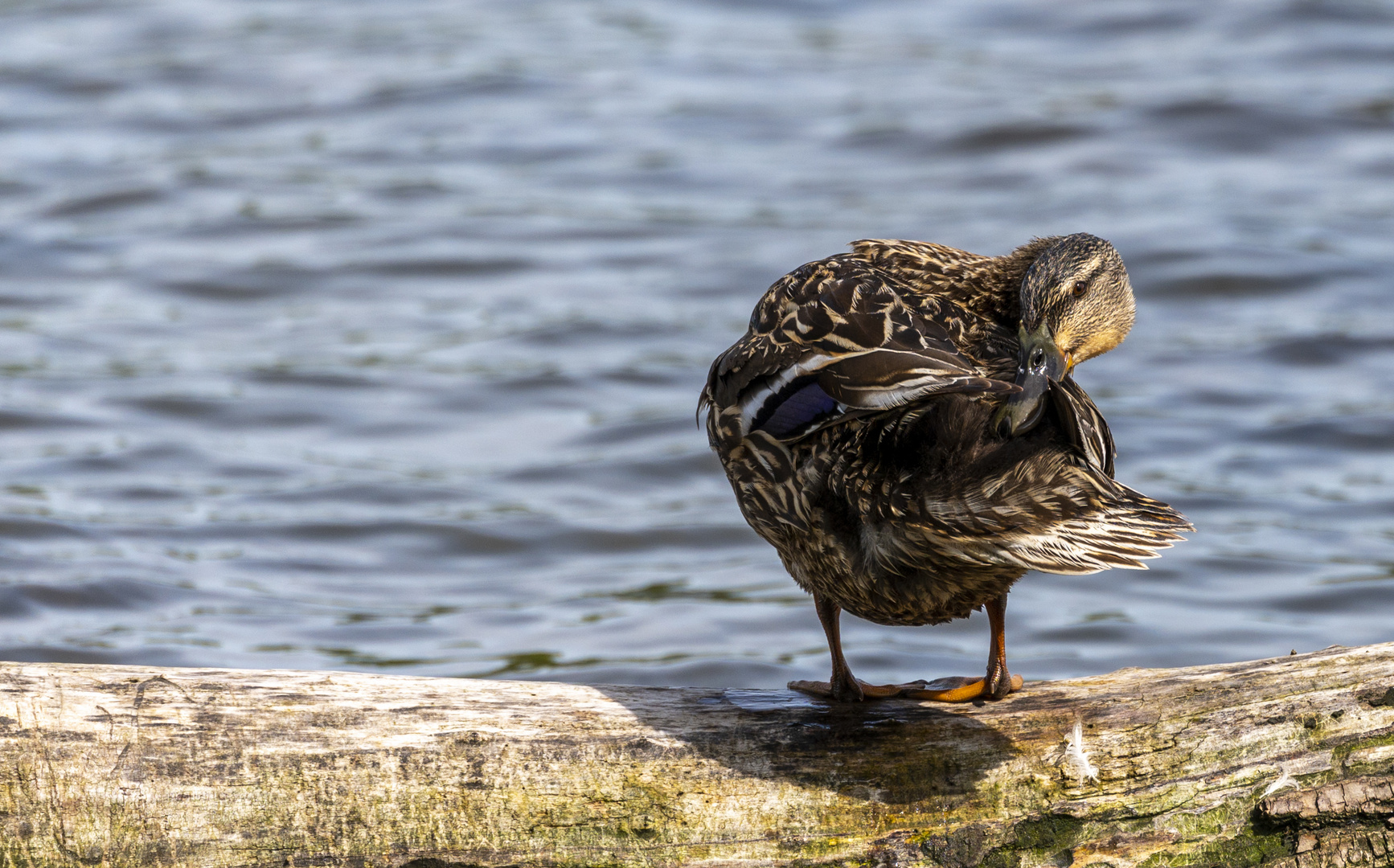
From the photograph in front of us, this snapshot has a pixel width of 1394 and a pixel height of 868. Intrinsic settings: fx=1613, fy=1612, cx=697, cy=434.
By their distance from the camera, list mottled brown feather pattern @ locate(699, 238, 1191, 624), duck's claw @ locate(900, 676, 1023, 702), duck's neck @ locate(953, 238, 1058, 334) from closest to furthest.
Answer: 1. mottled brown feather pattern @ locate(699, 238, 1191, 624)
2. duck's claw @ locate(900, 676, 1023, 702)
3. duck's neck @ locate(953, 238, 1058, 334)

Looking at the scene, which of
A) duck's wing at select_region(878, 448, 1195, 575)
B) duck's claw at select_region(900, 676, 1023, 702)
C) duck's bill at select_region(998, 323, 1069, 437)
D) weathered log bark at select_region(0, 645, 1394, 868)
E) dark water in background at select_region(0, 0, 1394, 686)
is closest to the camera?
duck's wing at select_region(878, 448, 1195, 575)

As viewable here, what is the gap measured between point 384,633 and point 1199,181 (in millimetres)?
9431

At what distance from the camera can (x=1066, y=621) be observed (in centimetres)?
796

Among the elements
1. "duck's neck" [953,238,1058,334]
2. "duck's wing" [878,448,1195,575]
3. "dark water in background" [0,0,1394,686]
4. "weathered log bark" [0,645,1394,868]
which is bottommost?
"weathered log bark" [0,645,1394,868]

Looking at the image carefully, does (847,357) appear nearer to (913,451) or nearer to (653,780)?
(913,451)

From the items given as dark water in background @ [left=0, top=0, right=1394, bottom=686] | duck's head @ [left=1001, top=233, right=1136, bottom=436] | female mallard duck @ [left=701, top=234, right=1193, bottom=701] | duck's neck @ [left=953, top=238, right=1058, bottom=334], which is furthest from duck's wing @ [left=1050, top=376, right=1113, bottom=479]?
dark water in background @ [left=0, top=0, right=1394, bottom=686]

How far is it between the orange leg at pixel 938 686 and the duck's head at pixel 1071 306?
798mm

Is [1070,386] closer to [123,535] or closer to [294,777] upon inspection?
[294,777]

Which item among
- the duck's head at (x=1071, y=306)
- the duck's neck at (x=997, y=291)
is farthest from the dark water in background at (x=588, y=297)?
the duck's head at (x=1071, y=306)

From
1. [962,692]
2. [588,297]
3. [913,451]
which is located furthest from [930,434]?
[588,297]

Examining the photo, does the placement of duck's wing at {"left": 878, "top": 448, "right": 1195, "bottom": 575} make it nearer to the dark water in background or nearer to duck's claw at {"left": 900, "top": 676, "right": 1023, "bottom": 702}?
duck's claw at {"left": 900, "top": 676, "right": 1023, "bottom": 702}

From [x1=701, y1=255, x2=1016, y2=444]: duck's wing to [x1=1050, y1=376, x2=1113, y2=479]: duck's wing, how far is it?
119 millimetres

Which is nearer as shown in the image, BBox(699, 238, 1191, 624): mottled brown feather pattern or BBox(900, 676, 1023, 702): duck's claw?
BBox(699, 238, 1191, 624): mottled brown feather pattern

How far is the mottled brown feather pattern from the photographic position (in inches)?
136
